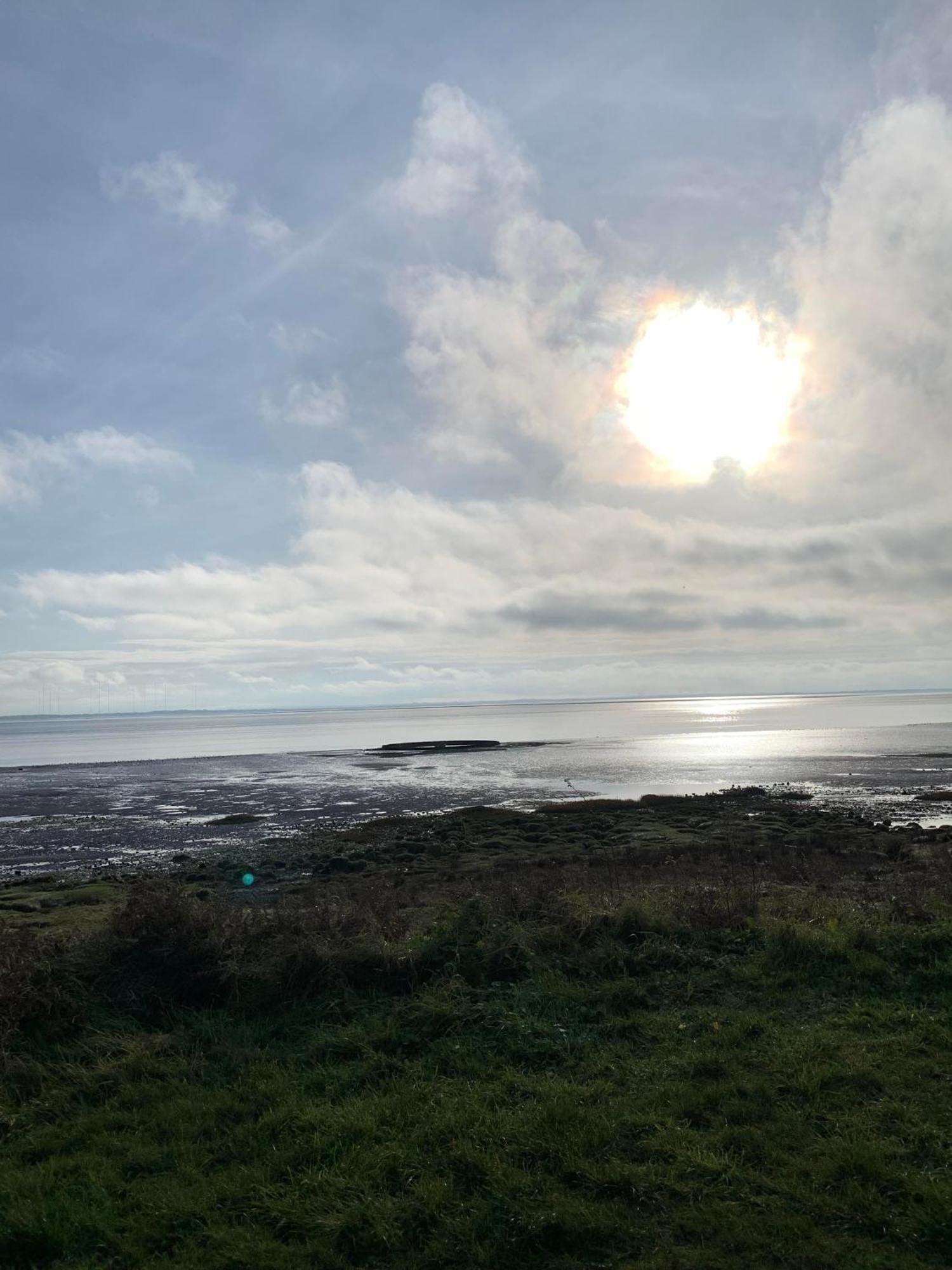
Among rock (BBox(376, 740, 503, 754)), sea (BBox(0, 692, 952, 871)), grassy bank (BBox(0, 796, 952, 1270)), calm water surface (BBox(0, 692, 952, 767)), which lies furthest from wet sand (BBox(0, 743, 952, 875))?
grassy bank (BBox(0, 796, 952, 1270))

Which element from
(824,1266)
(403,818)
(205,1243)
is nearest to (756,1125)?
(824,1266)

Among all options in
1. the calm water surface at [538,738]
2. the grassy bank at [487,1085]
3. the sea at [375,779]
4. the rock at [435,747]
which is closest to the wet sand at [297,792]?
the sea at [375,779]

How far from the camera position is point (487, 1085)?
26.3 feet

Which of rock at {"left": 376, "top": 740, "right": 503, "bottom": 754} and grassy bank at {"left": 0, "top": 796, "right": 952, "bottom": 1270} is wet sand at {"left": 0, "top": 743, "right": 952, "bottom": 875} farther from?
grassy bank at {"left": 0, "top": 796, "right": 952, "bottom": 1270}

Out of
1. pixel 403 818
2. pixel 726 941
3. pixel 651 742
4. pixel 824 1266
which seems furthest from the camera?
pixel 651 742

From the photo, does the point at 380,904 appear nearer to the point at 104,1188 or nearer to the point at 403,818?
the point at 104,1188

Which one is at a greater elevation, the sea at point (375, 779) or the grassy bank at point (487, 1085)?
the grassy bank at point (487, 1085)

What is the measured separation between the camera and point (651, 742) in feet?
374

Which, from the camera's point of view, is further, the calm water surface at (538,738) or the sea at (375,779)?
the calm water surface at (538,738)

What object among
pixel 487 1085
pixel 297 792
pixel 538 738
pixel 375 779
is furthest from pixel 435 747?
pixel 487 1085

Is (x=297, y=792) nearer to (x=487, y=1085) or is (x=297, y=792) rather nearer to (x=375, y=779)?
(x=375, y=779)

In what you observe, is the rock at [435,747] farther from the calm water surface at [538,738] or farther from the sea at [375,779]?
the calm water surface at [538,738]

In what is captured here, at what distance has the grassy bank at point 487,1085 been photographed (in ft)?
19.3

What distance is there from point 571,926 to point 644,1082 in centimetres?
431
